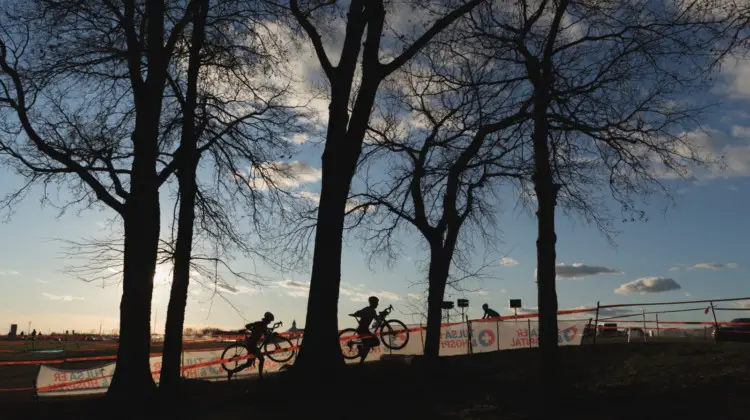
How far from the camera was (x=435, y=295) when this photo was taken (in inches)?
730

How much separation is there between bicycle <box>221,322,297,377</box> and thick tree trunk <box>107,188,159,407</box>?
5636mm

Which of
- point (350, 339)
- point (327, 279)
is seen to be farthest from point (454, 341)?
point (327, 279)

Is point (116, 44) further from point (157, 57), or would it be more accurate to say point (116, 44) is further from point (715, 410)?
point (715, 410)

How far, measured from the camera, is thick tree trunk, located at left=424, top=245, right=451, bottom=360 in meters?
18.0

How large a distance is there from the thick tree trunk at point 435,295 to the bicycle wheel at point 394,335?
761mm

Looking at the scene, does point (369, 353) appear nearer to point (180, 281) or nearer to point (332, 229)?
point (180, 281)

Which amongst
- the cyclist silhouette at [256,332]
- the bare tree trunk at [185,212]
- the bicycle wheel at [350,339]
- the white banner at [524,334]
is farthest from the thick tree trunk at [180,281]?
the white banner at [524,334]

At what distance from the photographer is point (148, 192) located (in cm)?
1219

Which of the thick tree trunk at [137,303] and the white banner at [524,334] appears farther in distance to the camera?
the white banner at [524,334]

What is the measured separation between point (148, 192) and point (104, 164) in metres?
1.99

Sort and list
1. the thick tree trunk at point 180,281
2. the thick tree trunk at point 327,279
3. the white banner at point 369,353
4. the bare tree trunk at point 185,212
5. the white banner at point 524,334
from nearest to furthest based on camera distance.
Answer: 1. the thick tree trunk at point 327,279
2. the thick tree trunk at point 180,281
3. the bare tree trunk at point 185,212
4. the white banner at point 369,353
5. the white banner at point 524,334

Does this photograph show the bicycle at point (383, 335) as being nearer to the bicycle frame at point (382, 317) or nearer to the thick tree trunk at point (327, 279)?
the bicycle frame at point (382, 317)

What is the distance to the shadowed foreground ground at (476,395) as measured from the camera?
8.87 meters

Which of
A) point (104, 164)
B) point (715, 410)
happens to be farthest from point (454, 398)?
point (104, 164)
